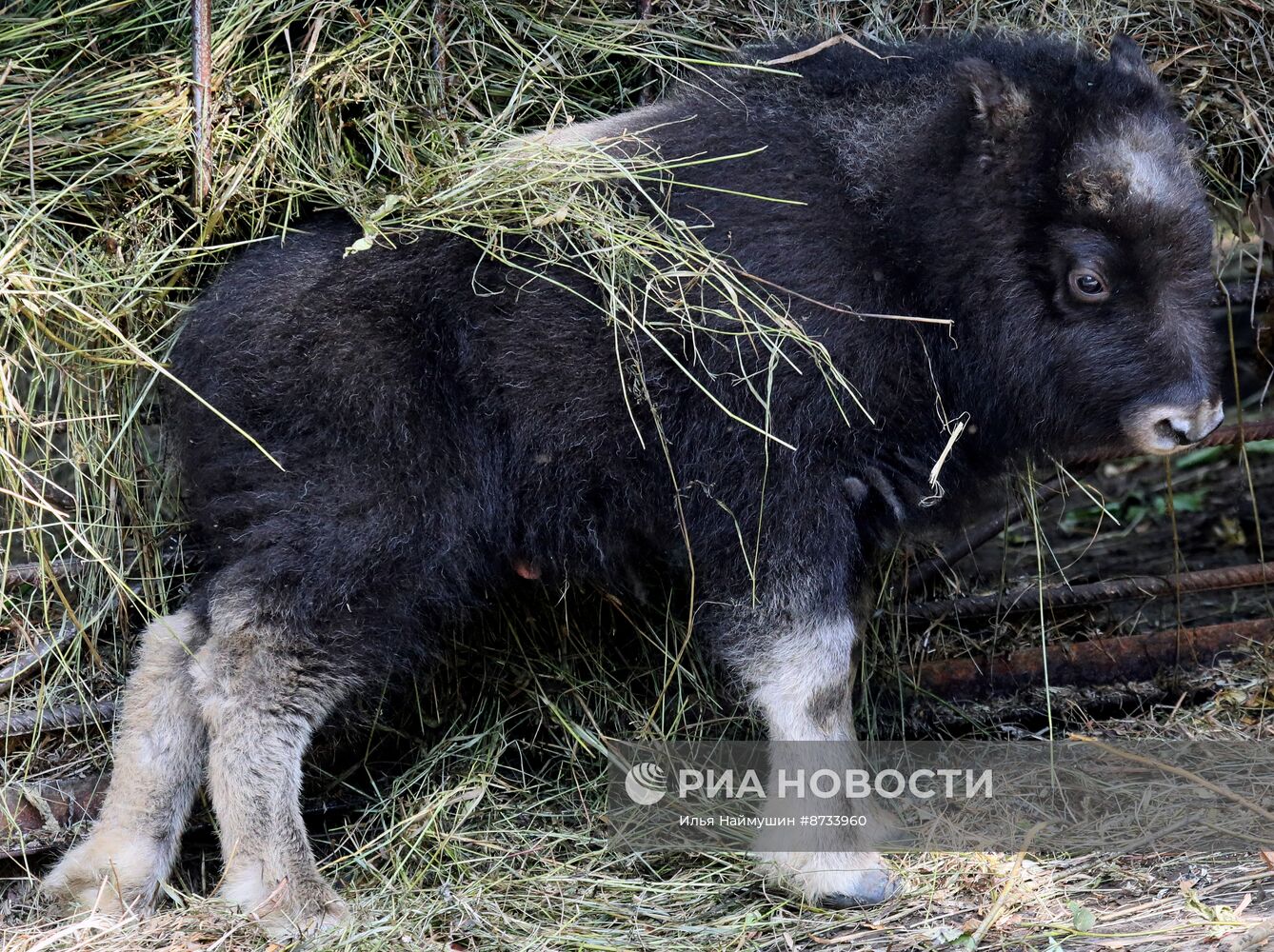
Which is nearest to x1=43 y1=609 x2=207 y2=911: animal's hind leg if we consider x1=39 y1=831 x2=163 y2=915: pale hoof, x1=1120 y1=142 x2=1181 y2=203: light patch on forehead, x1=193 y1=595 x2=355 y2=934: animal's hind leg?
x1=39 y1=831 x2=163 y2=915: pale hoof

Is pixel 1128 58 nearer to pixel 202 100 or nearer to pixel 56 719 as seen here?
pixel 202 100

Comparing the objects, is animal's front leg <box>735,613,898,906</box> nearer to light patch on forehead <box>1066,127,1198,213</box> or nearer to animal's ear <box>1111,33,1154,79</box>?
light patch on forehead <box>1066,127,1198,213</box>

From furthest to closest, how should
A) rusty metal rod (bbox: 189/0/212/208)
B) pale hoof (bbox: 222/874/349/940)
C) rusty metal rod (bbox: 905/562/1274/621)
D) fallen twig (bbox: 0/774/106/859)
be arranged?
rusty metal rod (bbox: 905/562/1274/621) → fallen twig (bbox: 0/774/106/859) → rusty metal rod (bbox: 189/0/212/208) → pale hoof (bbox: 222/874/349/940)

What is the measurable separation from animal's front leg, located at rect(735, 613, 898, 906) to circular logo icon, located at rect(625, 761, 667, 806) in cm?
58

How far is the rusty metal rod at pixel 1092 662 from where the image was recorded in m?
5.43

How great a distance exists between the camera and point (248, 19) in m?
4.63

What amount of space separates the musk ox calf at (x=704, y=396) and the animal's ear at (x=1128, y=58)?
0.02 meters

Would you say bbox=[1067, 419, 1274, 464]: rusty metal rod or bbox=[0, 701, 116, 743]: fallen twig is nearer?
bbox=[0, 701, 116, 743]: fallen twig

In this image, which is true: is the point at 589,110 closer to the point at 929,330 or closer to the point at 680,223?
the point at 680,223

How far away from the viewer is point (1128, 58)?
4.51 m

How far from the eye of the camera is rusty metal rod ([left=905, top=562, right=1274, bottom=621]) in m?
5.34

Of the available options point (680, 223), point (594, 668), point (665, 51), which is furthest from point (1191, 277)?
point (594, 668)

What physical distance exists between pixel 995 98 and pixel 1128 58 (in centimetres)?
62

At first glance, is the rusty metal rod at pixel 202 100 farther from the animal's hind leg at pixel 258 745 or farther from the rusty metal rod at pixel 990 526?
the rusty metal rod at pixel 990 526
